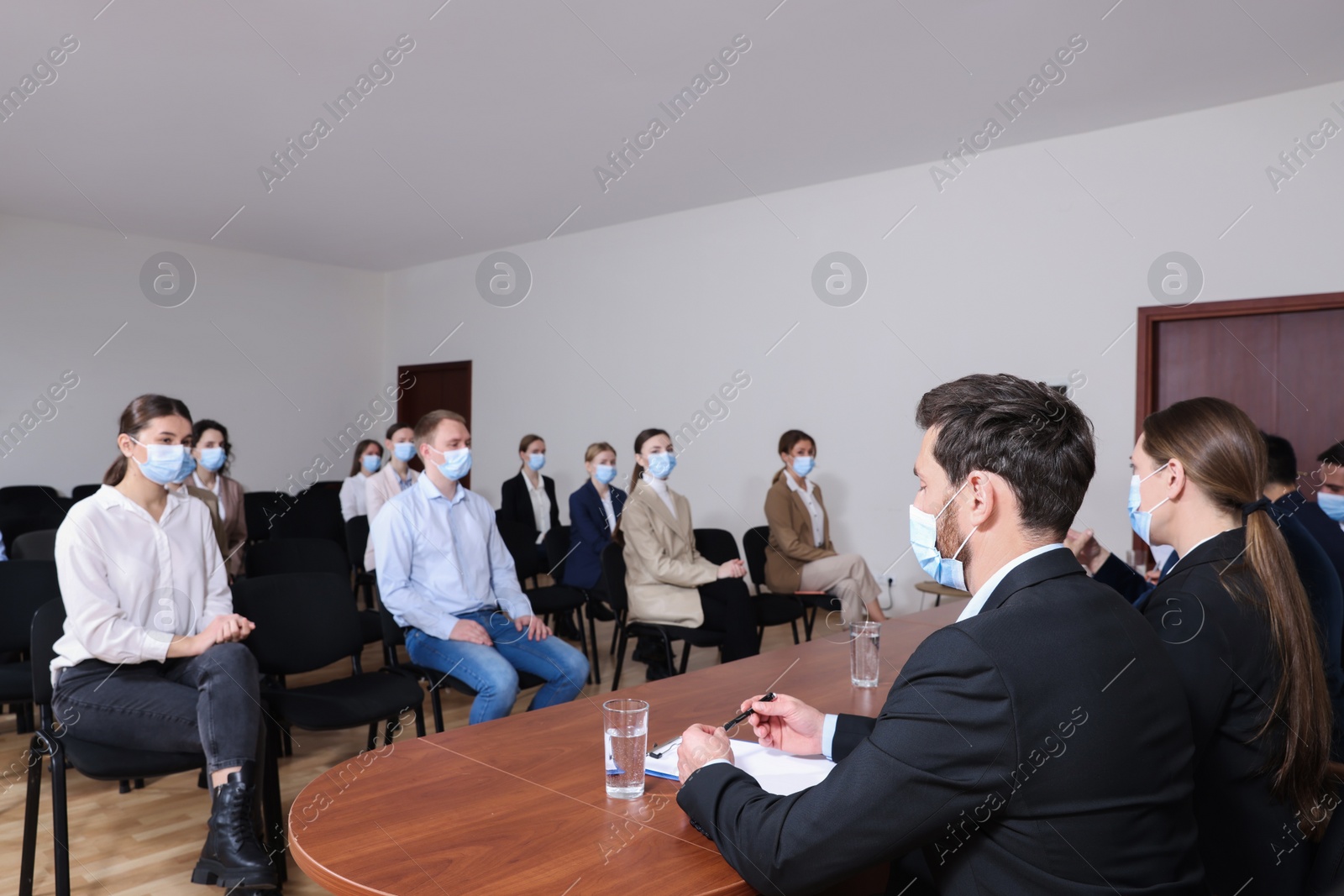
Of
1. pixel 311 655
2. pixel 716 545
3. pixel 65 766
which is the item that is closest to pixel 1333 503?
pixel 716 545

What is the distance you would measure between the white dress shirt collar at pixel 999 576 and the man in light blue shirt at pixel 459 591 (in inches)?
82.5

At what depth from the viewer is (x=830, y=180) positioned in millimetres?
6500

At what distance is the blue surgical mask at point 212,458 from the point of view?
5367mm

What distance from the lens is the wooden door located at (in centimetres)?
932

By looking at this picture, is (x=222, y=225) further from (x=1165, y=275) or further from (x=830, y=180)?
(x=1165, y=275)

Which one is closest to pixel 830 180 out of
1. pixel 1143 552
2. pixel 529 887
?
pixel 1143 552

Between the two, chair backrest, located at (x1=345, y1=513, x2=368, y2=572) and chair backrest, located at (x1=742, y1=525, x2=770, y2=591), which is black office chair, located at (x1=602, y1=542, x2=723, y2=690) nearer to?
chair backrest, located at (x1=742, y1=525, x2=770, y2=591)

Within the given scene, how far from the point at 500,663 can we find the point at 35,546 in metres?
2.61

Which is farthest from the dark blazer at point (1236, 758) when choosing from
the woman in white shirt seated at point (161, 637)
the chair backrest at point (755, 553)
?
the chair backrest at point (755, 553)

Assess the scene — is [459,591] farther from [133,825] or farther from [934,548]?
[934,548]

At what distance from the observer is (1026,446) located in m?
1.16

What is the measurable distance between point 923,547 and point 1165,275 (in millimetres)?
4673

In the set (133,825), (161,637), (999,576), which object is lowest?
(133,825)

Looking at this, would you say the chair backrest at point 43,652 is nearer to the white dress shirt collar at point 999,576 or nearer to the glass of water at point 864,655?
the glass of water at point 864,655
